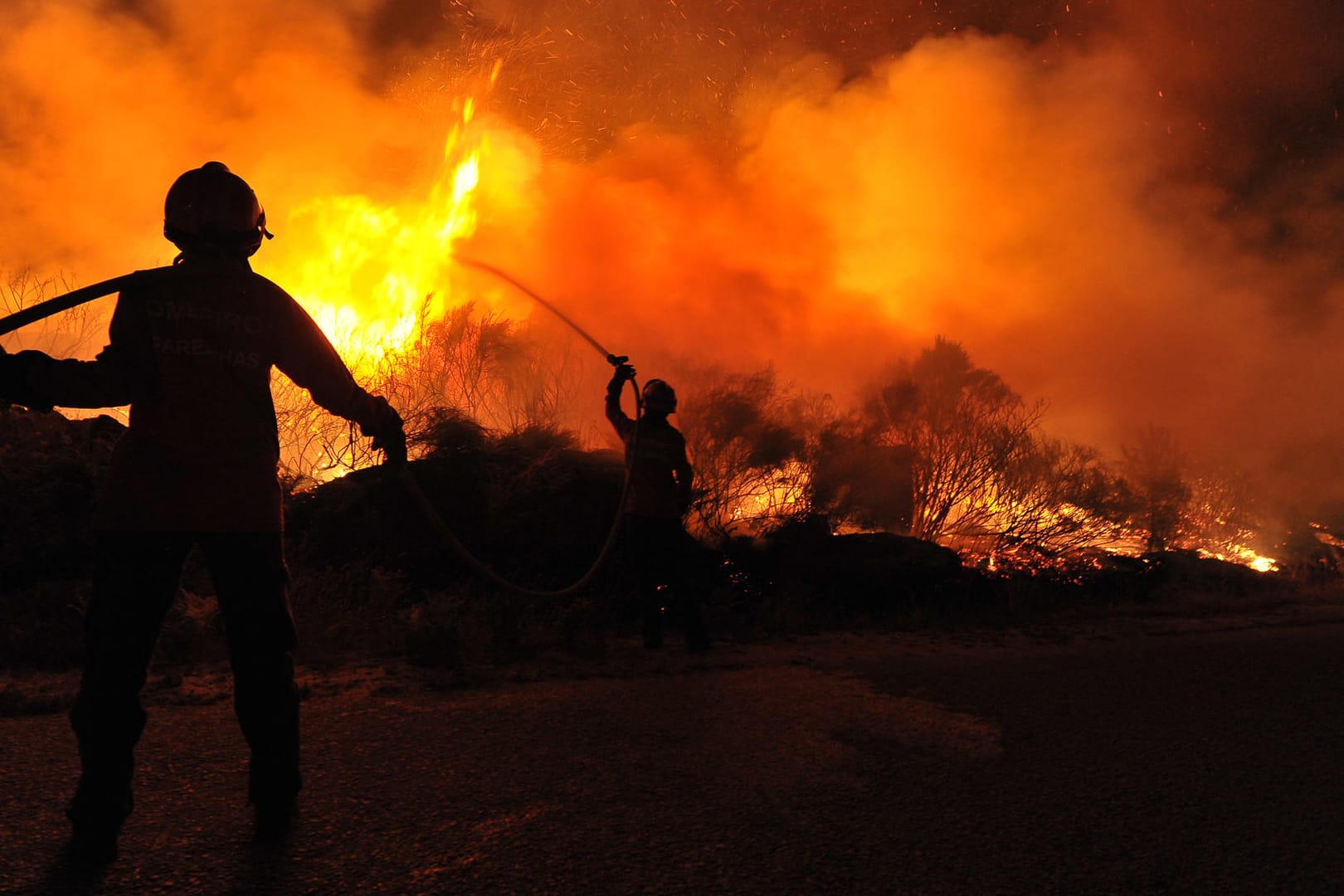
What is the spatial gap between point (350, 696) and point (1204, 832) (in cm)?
326

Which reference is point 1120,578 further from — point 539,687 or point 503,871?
point 503,871

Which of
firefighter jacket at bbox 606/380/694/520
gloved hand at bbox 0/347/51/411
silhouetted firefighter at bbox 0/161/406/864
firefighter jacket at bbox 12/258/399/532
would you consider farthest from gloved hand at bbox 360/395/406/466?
firefighter jacket at bbox 606/380/694/520

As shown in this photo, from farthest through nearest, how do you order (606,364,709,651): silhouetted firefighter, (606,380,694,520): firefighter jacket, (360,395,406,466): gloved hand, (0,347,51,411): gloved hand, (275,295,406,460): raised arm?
(606,380,694,520): firefighter jacket, (606,364,709,651): silhouetted firefighter, (360,395,406,466): gloved hand, (275,295,406,460): raised arm, (0,347,51,411): gloved hand

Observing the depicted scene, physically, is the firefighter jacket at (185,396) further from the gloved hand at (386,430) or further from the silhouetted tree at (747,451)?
the silhouetted tree at (747,451)

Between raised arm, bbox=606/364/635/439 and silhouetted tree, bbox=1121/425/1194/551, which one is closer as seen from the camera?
raised arm, bbox=606/364/635/439

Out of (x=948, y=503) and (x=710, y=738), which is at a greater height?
(x=948, y=503)

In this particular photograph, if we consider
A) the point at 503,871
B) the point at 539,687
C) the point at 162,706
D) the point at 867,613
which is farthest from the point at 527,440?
the point at 503,871

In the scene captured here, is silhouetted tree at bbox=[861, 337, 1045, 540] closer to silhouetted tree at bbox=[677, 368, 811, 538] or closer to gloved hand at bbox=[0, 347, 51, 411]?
silhouetted tree at bbox=[677, 368, 811, 538]

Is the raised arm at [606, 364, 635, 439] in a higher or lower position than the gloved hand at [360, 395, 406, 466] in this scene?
higher

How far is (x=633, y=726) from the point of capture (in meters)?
3.51

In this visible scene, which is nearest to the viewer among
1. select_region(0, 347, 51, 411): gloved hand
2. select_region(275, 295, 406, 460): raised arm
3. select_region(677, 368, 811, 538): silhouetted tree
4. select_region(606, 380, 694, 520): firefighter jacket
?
select_region(0, 347, 51, 411): gloved hand

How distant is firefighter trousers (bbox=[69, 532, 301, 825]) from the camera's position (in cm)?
216

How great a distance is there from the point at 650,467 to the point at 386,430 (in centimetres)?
340

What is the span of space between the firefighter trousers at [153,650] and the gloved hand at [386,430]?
405mm
